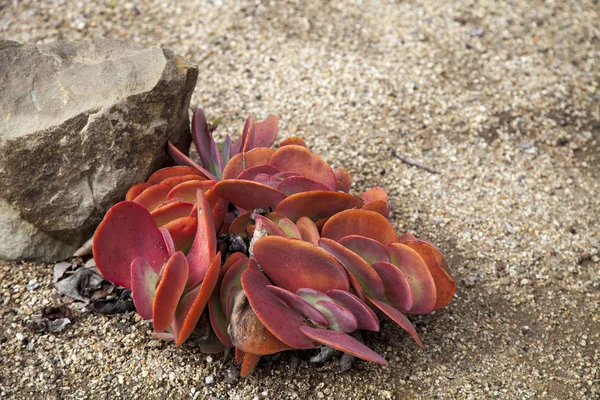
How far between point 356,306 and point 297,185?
415 millimetres

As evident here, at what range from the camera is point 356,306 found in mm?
1715

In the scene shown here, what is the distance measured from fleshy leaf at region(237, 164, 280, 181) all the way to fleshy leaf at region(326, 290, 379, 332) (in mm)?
462

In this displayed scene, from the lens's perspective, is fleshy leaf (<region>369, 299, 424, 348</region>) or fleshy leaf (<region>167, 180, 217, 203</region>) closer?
fleshy leaf (<region>369, 299, 424, 348</region>)

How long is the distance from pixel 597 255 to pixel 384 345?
102 cm

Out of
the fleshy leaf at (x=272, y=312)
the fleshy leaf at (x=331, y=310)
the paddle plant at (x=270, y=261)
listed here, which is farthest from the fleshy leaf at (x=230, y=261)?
the fleshy leaf at (x=331, y=310)

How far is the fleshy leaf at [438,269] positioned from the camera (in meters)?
1.83

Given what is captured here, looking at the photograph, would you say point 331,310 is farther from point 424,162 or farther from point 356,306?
point 424,162

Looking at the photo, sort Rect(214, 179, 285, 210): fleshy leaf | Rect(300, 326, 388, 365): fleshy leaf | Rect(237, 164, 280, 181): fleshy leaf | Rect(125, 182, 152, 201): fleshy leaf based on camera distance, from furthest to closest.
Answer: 1. Rect(125, 182, 152, 201): fleshy leaf
2. Rect(237, 164, 280, 181): fleshy leaf
3. Rect(214, 179, 285, 210): fleshy leaf
4. Rect(300, 326, 388, 365): fleshy leaf

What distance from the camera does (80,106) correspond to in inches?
77.7

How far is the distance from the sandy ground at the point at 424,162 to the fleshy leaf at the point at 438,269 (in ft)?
0.79

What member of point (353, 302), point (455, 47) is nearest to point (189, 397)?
point (353, 302)

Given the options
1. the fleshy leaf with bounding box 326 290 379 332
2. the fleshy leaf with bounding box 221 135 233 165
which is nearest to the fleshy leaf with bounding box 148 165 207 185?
the fleshy leaf with bounding box 221 135 233 165

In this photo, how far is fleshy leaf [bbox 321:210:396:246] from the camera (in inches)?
73.1

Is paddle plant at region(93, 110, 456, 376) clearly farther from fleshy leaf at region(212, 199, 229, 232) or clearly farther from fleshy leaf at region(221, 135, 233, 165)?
fleshy leaf at region(221, 135, 233, 165)
